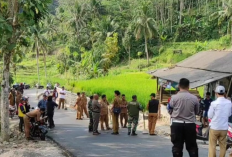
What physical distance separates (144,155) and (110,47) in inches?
1536

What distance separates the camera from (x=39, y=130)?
1136 cm

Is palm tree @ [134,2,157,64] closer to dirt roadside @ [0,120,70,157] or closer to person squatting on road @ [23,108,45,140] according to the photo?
dirt roadside @ [0,120,70,157]

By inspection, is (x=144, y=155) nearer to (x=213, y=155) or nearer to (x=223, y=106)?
(x=213, y=155)

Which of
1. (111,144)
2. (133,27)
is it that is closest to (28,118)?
(111,144)

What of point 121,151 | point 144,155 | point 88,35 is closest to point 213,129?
point 144,155

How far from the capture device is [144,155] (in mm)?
8742

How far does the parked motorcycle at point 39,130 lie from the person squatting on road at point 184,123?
22.9 ft

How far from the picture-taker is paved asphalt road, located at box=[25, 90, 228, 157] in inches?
357

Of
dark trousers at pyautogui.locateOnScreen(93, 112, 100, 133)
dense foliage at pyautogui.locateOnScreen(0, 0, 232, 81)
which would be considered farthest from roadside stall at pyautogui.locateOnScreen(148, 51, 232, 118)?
dense foliage at pyautogui.locateOnScreen(0, 0, 232, 81)

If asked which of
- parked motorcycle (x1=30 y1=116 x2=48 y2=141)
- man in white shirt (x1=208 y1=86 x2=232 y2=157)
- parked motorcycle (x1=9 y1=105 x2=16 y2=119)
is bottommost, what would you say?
parked motorcycle (x1=30 y1=116 x2=48 y2=141)

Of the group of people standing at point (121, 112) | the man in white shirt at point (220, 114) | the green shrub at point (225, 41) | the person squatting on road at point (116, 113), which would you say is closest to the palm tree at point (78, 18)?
the green shrub at point (225, 41)

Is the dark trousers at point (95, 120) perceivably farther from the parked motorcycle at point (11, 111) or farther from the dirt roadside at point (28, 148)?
the parked motorcycle at point (11, 111)

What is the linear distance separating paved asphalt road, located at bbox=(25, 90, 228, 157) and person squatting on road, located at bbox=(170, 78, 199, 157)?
11.6 feet

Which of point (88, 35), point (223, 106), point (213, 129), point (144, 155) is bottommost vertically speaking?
point (144, 155)
